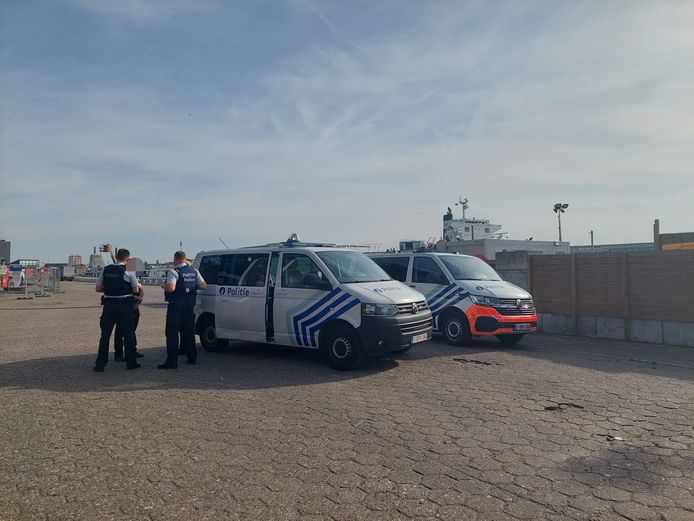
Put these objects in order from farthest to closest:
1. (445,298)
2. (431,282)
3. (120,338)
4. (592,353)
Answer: (431,282) → (445,298) → (592,353) → (120,338)

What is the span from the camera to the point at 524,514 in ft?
12.1

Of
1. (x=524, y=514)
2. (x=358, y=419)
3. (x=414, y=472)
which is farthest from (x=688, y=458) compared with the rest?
(x=358, y=419)

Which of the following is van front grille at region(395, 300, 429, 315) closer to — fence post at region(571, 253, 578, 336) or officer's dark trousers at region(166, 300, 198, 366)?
officer's dark trousers at region(166, 300, 198, 366)

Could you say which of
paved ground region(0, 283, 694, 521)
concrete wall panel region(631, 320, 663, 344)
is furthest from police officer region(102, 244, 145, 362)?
concrete wall panel region(631, 320, 663, 344)

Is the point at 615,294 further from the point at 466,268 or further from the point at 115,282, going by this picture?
the point at 115,282

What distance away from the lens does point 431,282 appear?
12.0 m

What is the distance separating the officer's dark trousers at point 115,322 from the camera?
8.45 metres

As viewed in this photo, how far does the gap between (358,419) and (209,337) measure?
5.28m

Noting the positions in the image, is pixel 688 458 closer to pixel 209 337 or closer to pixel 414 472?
pixel 414 472

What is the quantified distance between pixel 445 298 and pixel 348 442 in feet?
22.3

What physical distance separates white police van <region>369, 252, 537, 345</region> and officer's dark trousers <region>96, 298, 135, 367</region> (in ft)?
20.0

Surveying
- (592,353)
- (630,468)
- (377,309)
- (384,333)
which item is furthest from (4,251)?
(630,468)

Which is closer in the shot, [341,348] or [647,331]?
[341,348]

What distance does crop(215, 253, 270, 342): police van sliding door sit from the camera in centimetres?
955
